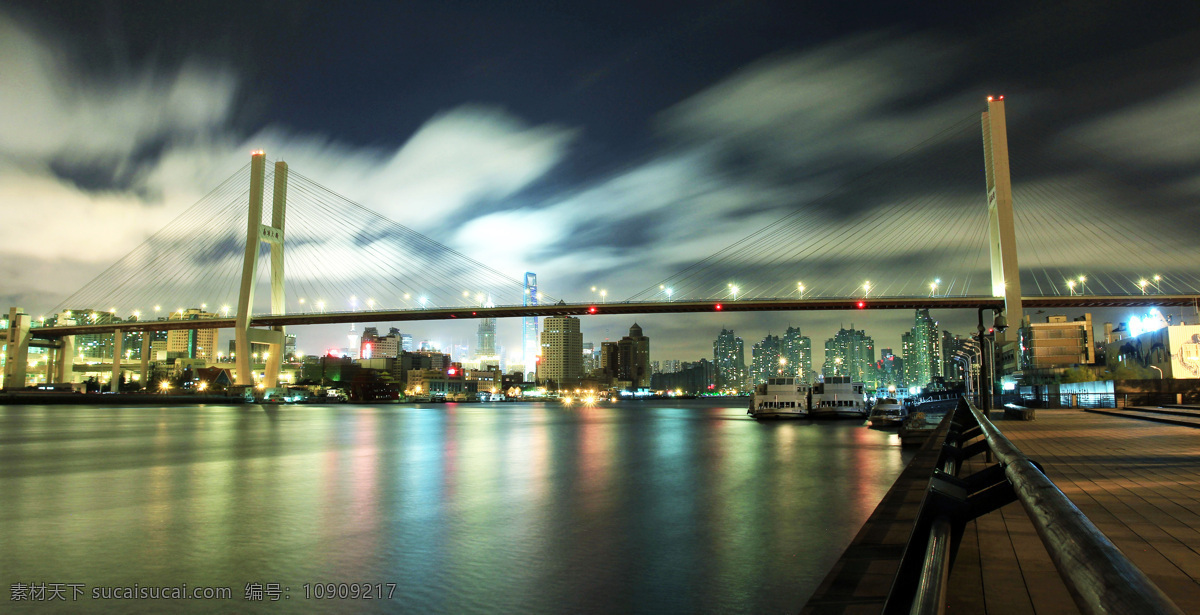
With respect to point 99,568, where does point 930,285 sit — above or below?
above

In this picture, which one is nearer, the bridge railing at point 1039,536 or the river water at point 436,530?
the bridge railing at point 1039,536

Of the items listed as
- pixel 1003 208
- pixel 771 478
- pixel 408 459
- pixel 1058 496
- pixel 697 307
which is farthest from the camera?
pixel 697 307

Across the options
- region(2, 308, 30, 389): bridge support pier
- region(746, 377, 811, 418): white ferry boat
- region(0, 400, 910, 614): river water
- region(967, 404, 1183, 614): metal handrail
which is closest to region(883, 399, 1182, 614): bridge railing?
region(967, 404, 1183, 614): metal handrail

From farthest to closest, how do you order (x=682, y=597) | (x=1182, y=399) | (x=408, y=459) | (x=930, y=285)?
1. (x=930, y=285)
2. (x=1182, y=399)
3. (x=408, y=459)
4. (x=682, y=597)

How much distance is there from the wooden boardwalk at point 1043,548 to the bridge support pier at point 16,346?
4048 inches

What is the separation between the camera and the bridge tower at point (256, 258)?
66250mm

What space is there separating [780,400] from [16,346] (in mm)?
87949

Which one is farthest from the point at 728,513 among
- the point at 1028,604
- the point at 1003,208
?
the point at 1003,208

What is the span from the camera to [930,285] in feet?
189

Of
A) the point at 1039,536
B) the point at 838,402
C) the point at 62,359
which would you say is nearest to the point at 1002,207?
the point at 838,402

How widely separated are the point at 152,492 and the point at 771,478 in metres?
13.1

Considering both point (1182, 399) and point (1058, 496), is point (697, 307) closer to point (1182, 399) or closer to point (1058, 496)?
point (1182, 399)

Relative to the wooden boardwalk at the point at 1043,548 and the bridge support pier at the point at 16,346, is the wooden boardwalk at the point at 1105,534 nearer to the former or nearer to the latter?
the wooden boardwalk at the point at 1043,548

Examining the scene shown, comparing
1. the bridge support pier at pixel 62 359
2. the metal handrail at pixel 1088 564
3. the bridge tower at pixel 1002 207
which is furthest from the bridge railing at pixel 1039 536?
the bridge support pier at pixel 62 359
